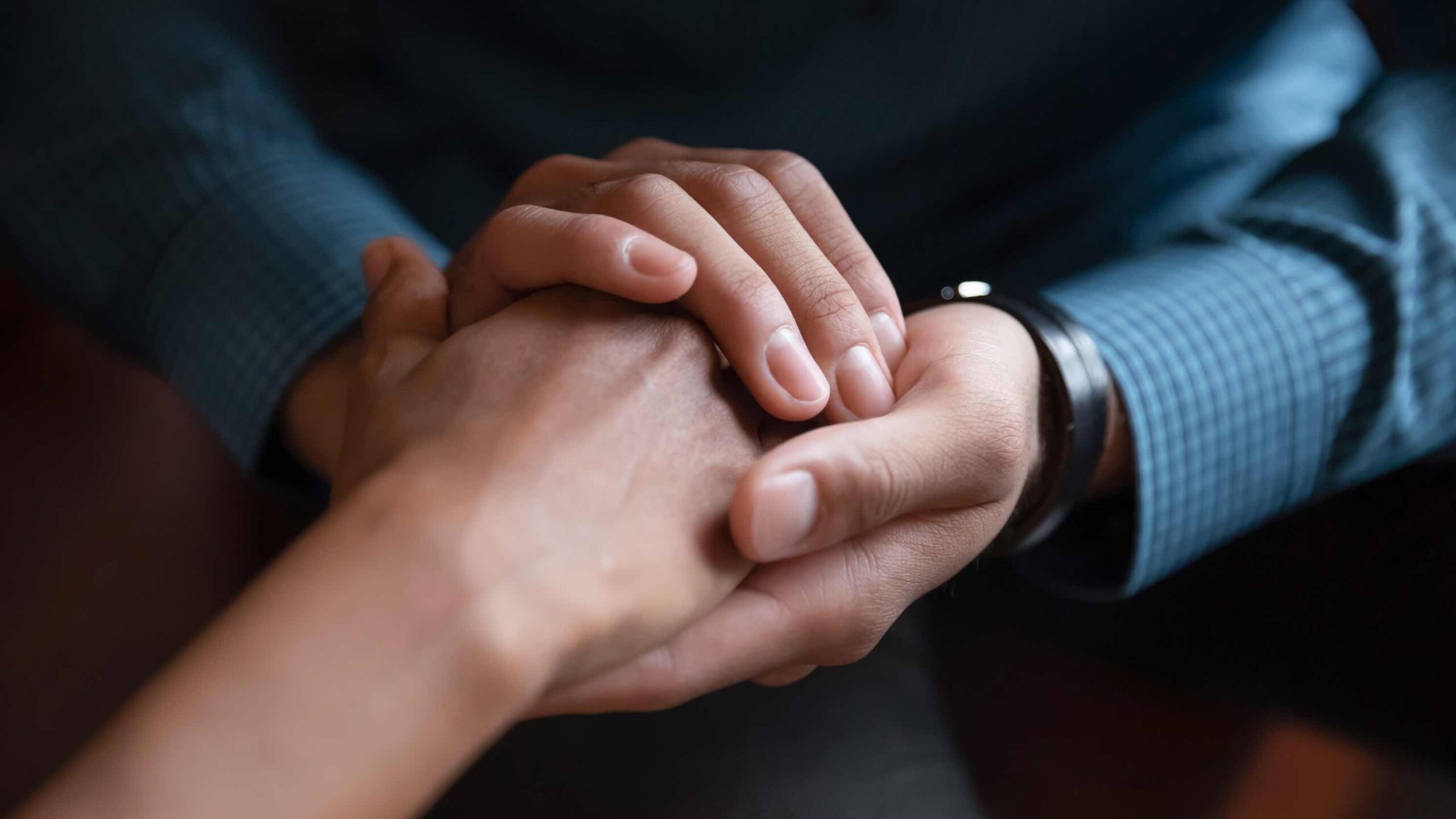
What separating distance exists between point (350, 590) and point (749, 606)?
14cm

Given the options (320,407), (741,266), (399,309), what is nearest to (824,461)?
(741,266)

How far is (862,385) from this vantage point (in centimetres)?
41

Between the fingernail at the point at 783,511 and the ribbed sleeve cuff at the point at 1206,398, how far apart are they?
24cm

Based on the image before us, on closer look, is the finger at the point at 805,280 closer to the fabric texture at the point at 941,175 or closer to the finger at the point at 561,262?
the finger at the point at 561,262

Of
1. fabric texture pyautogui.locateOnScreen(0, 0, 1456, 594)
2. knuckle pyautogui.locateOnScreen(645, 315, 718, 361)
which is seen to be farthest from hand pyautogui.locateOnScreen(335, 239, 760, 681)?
fabric texture pyautogui.locateOnScreen(0, 0, 1456, 594)

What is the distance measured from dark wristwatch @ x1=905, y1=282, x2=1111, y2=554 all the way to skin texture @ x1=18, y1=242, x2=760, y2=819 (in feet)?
0.53

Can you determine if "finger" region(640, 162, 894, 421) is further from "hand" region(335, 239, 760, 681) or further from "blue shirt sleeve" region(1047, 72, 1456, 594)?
"blue shirt sleeve" region(1047, 72, 1456, 594)

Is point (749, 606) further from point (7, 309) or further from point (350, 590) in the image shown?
point (7, 309)

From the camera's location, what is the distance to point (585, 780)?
42cm

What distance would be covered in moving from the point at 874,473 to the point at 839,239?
16 cm

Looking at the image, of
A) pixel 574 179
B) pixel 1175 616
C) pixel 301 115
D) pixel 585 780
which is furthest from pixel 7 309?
pixel 1175 616

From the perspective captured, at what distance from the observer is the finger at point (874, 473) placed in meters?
0.34

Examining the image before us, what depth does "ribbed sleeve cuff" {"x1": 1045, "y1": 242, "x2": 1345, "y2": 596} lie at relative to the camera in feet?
1.69

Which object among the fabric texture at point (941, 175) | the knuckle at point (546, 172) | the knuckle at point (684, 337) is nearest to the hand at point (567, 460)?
the knuckle at point (684, 337)
